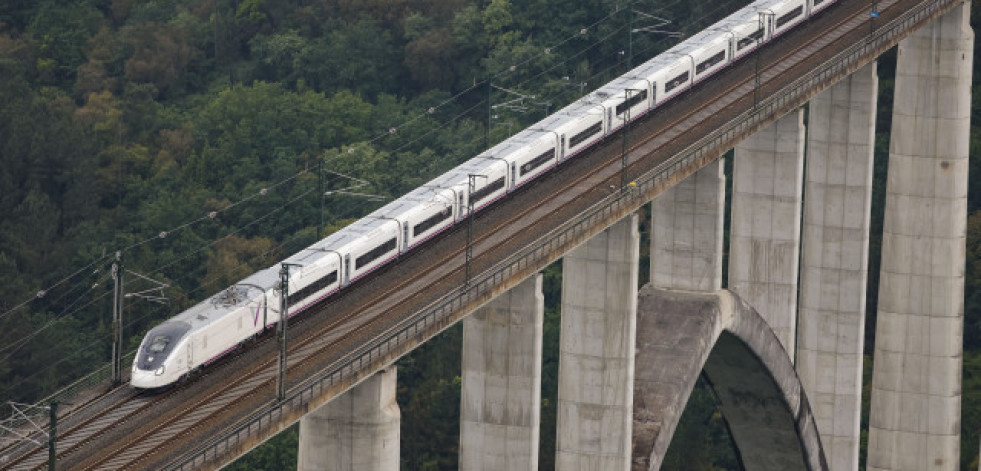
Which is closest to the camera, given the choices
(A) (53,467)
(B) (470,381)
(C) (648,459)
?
(A) (53,467)

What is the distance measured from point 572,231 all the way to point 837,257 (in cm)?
3424

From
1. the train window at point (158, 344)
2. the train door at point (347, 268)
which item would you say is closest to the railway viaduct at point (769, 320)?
the train window at point (158, 344)

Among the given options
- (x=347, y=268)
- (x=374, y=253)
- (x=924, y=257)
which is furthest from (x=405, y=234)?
(x=924, y=257)

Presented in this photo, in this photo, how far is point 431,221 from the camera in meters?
115

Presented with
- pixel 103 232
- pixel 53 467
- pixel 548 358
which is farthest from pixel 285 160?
pixel 53 467

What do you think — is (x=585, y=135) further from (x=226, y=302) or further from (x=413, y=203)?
(x=226, y=302)

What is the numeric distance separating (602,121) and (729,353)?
1525cm

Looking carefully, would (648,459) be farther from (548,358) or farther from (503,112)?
(503,112)

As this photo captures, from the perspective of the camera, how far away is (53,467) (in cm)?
8644

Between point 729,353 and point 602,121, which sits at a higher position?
point 602,121

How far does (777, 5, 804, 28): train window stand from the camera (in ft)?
474

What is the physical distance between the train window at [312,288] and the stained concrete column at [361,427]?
5587mm

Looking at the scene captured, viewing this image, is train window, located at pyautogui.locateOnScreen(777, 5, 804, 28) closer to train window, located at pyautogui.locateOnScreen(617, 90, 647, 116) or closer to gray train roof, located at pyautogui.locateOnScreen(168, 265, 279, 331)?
train window, located at pyautogui.locateOnScreen(617, 90, 647, 116)

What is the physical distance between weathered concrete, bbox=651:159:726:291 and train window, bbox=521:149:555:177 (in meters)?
7.00
